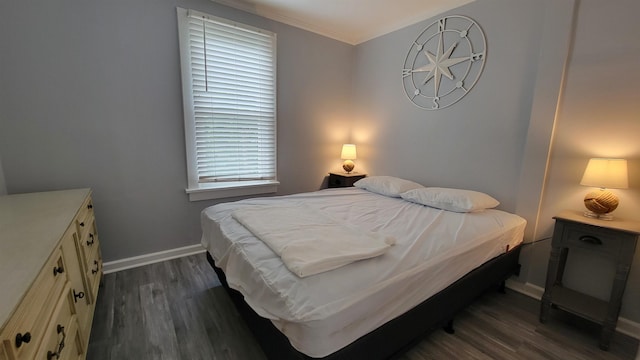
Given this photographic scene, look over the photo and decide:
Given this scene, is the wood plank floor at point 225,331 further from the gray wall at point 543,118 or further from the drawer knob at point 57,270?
the drawer knob at point 57,270

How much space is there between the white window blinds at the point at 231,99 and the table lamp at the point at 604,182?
2776mm

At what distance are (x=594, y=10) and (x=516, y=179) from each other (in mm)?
1288

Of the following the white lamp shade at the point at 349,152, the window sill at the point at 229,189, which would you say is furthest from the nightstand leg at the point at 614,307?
the window sill at the point at 229,189

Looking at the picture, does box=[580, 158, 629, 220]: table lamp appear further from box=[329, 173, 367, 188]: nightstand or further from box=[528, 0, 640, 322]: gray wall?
box=[329, 173, 367, 188]: nightstand

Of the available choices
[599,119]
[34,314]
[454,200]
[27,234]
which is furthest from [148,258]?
[599,119]

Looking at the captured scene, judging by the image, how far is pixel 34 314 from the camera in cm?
83

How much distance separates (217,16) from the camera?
8.48ft

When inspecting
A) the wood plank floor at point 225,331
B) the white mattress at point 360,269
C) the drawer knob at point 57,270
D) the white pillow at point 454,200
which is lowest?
the wood plank floor at point 225,331

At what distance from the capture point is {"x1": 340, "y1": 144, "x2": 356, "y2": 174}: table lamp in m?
3.64

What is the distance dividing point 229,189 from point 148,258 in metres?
0.99

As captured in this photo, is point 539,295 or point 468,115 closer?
point 539,295

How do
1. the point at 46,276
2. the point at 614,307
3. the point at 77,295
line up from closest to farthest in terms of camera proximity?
the point at 46,276 < the point at 77,295 < the point at 614,307

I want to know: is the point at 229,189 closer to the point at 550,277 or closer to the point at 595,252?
the point at 550,277

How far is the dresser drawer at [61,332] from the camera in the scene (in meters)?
0.90
